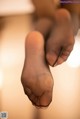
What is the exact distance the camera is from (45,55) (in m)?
1.15

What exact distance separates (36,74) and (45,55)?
11 cm

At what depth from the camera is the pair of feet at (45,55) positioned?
1127 millimetres

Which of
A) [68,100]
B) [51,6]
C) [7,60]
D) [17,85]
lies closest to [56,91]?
[68,100]

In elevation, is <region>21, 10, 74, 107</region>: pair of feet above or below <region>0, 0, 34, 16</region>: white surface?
below

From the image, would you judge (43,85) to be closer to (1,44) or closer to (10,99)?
(10,99)

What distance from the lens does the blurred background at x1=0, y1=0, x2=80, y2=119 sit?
3.70ft

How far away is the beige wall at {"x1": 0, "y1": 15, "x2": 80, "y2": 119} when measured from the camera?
3.69 feet

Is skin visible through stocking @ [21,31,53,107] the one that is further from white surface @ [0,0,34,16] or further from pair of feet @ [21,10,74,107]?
white surface @ [0,0,34,16]

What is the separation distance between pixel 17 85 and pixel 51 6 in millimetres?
446

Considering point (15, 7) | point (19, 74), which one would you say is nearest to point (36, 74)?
point (19, 74)

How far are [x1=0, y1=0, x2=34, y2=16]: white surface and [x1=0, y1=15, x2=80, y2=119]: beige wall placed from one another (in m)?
0.03

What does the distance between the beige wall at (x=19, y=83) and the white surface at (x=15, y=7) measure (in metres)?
0.03

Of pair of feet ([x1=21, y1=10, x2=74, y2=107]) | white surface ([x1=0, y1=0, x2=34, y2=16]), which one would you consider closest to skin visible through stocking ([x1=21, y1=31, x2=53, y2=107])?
pair of feet ([x1=21, y1=10, x2=74, y2=107])

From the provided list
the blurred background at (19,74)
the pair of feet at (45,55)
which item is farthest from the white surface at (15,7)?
the pair of feet at (45,55)
